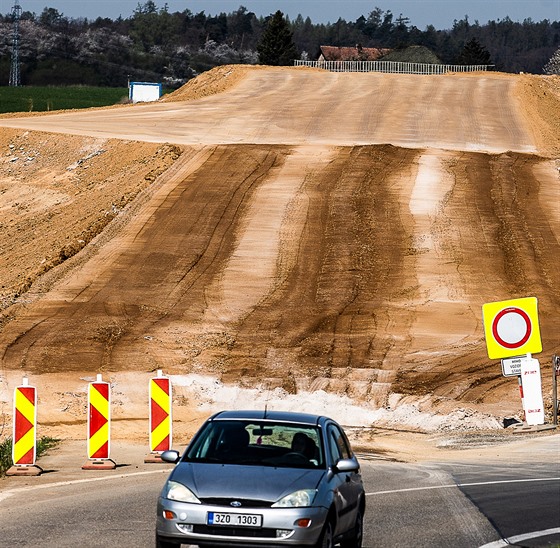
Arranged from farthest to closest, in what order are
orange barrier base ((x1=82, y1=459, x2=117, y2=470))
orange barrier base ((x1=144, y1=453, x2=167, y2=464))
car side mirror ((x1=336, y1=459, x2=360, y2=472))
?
orange barrier base ((x1=144, y1=453, x2=167, y2=464)) → orange barrier base ((x1=82, y1=459, x2=117, y2=470)) → car side mirror ((x1=336, y1=459, x2=360, y2=472))

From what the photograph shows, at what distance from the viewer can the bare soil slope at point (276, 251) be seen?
80.8 ft

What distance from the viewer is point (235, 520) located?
9727mm

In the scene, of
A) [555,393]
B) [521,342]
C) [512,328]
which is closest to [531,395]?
[555,393]

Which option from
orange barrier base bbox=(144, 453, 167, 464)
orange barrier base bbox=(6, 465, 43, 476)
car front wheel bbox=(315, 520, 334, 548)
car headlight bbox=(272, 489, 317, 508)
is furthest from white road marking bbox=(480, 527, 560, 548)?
orange barrier base bbox=(6, 465, 43, 476)

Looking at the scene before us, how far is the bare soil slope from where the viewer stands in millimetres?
24641

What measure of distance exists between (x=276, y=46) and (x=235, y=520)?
112m

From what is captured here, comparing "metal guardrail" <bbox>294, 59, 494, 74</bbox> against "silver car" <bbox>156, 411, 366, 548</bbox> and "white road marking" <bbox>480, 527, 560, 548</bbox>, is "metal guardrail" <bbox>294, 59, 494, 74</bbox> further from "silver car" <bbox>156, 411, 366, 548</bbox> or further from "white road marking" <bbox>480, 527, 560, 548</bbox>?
"silver car" <bbox>156, 411, 366, 548</bbox>

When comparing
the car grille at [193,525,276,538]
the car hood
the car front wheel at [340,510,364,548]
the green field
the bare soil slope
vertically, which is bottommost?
the green field

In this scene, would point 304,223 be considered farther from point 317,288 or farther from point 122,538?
point 122,538

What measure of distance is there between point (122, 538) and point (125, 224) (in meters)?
26.0

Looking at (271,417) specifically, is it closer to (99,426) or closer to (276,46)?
(99,426)

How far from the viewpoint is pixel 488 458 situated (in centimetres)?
Answer: 1839

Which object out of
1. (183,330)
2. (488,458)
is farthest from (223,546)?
(183,330)

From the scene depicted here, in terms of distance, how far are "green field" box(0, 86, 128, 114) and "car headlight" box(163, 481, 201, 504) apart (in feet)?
256
